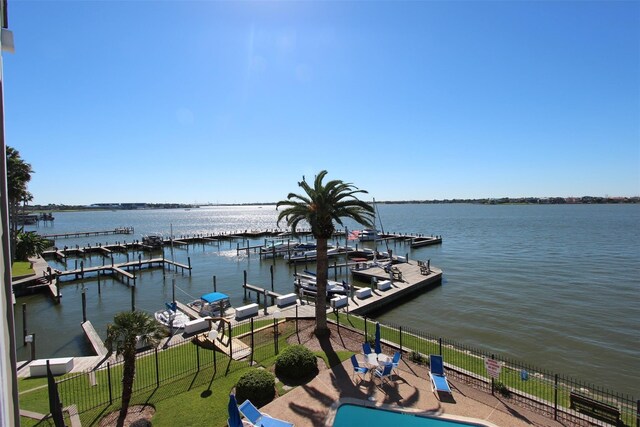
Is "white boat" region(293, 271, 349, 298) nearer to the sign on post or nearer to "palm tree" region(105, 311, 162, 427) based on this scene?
the sign on post

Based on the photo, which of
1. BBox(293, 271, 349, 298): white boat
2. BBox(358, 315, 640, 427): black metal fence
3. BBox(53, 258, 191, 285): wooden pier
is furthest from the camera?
BBox(53, 258, 191, 285): wooden pier

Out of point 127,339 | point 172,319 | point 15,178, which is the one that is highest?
point 15,178

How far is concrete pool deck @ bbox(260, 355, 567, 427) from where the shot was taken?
11.1 meters

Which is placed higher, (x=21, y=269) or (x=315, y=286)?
(x=21, y=269)

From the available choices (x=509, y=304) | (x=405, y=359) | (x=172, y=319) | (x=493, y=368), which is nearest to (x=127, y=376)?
(x=405, y=359)

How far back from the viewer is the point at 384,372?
43.9 feet

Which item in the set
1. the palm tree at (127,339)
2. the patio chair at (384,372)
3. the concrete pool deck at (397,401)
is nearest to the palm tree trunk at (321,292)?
the concrete pool deck at (397,401)

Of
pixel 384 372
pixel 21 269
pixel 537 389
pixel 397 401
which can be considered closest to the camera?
pixel 397 401

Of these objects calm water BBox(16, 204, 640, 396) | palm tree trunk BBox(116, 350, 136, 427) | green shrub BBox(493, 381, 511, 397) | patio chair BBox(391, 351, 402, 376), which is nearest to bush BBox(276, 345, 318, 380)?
patio chair BBox(391, 351, 402, 376)

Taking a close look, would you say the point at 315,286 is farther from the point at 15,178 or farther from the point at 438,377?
the point at 15,178

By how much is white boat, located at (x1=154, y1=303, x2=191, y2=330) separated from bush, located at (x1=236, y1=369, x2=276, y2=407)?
545 inches

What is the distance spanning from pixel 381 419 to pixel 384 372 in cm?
241

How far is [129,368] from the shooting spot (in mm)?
10508

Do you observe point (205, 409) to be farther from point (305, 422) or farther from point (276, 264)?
point (276, 264)
